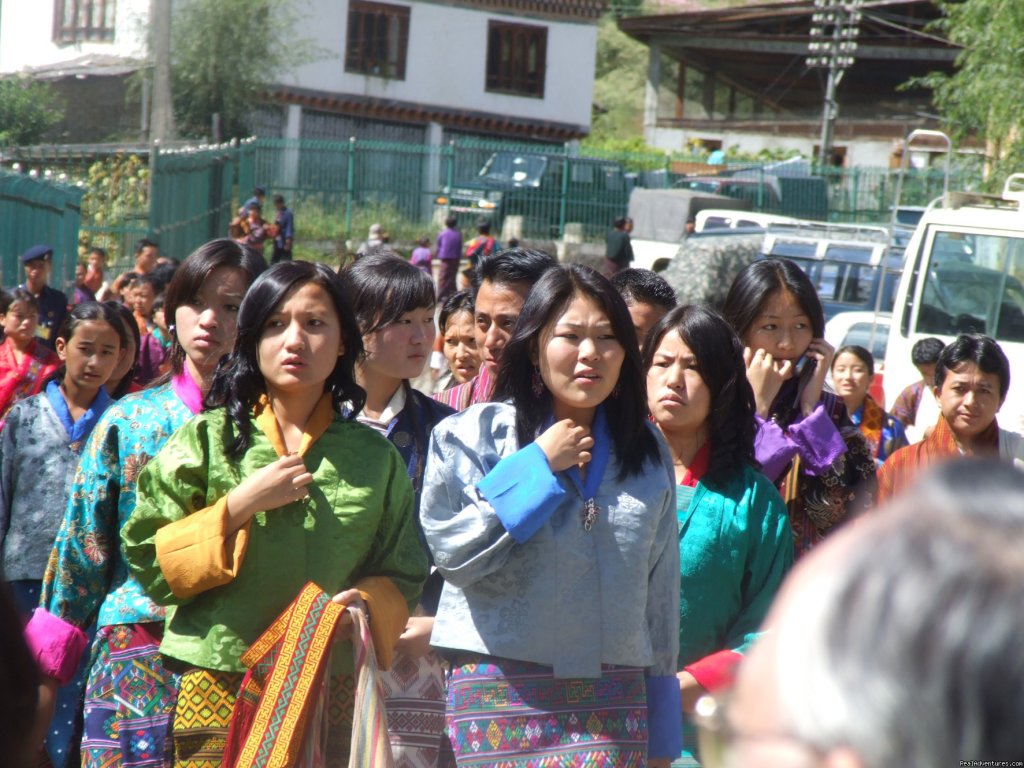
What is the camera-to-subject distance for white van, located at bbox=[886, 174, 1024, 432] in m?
11.1

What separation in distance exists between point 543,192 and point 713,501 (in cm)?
2465

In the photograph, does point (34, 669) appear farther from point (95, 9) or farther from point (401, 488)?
point (95, 9)

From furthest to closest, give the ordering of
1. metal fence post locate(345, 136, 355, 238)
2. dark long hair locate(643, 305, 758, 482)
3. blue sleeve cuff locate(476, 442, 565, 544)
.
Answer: metal fence post locate(345, 136, 355, 238) < dark long hair locate(643, 305, 758, 482) < blue sleeve cuff locate(476, 442, 565, 544)

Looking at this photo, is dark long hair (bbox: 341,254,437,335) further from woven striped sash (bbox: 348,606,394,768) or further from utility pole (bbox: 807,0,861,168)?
utility pole (bbox: 807,0,861,168)

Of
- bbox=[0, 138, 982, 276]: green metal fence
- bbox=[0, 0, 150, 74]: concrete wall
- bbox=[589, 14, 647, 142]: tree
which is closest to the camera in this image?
bbox=[0, 138, 982, 276]: green metal fence

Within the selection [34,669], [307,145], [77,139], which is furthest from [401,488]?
[77,139]

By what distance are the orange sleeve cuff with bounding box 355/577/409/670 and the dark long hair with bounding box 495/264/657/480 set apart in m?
0.48

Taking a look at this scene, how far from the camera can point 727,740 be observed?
119cm

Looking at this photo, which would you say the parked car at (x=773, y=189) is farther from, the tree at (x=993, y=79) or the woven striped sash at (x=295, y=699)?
the woven striped sash at (x=295, y=699)

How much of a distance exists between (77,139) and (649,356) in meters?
27.2

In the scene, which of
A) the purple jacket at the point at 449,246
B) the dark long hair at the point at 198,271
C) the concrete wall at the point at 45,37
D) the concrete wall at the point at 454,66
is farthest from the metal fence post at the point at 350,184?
the dark long hair at the point at 198,271

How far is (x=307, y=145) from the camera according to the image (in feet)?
92.3

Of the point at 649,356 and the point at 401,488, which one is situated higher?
the point at 649,356

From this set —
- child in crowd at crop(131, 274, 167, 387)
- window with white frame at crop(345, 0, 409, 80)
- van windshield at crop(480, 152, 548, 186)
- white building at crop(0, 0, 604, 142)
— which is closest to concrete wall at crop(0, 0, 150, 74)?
white building at crop(0, 0, 604, 142)
